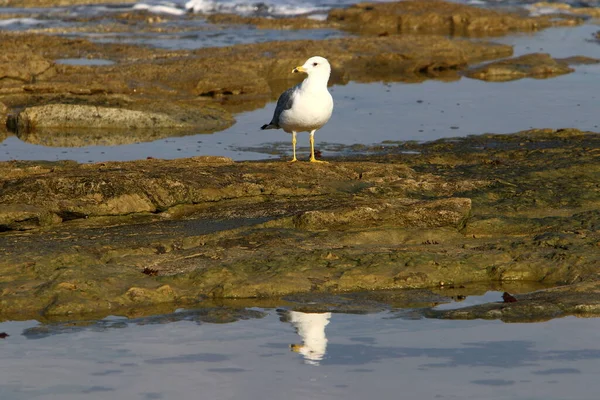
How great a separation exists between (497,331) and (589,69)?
15919 mm

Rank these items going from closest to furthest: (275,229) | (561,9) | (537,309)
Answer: (537,309)
(275,229)
(561,9)

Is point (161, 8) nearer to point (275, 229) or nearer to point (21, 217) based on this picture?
point (21, 217)

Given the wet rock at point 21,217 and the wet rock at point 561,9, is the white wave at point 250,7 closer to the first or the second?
the wet rock at point 561,9

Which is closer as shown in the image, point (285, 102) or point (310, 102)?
point (310, 102)

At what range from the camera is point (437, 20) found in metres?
32.0

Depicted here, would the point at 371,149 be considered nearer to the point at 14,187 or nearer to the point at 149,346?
the point at 14,187

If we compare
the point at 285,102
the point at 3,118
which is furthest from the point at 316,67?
the point at 3,118

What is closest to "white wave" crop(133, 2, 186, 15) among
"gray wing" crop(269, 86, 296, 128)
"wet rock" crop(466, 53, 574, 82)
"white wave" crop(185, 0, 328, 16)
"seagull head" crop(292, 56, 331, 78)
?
"white wave" crop(185, 0, 328, 16)

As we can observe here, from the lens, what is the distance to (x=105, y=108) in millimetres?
16578

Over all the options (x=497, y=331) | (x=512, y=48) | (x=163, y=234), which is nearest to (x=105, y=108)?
(x=163, y=234)

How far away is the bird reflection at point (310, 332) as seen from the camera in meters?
6.56

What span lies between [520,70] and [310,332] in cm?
1554

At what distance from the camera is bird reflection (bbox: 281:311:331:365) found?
258 inches

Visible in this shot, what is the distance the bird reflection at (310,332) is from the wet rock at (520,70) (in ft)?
47.2
